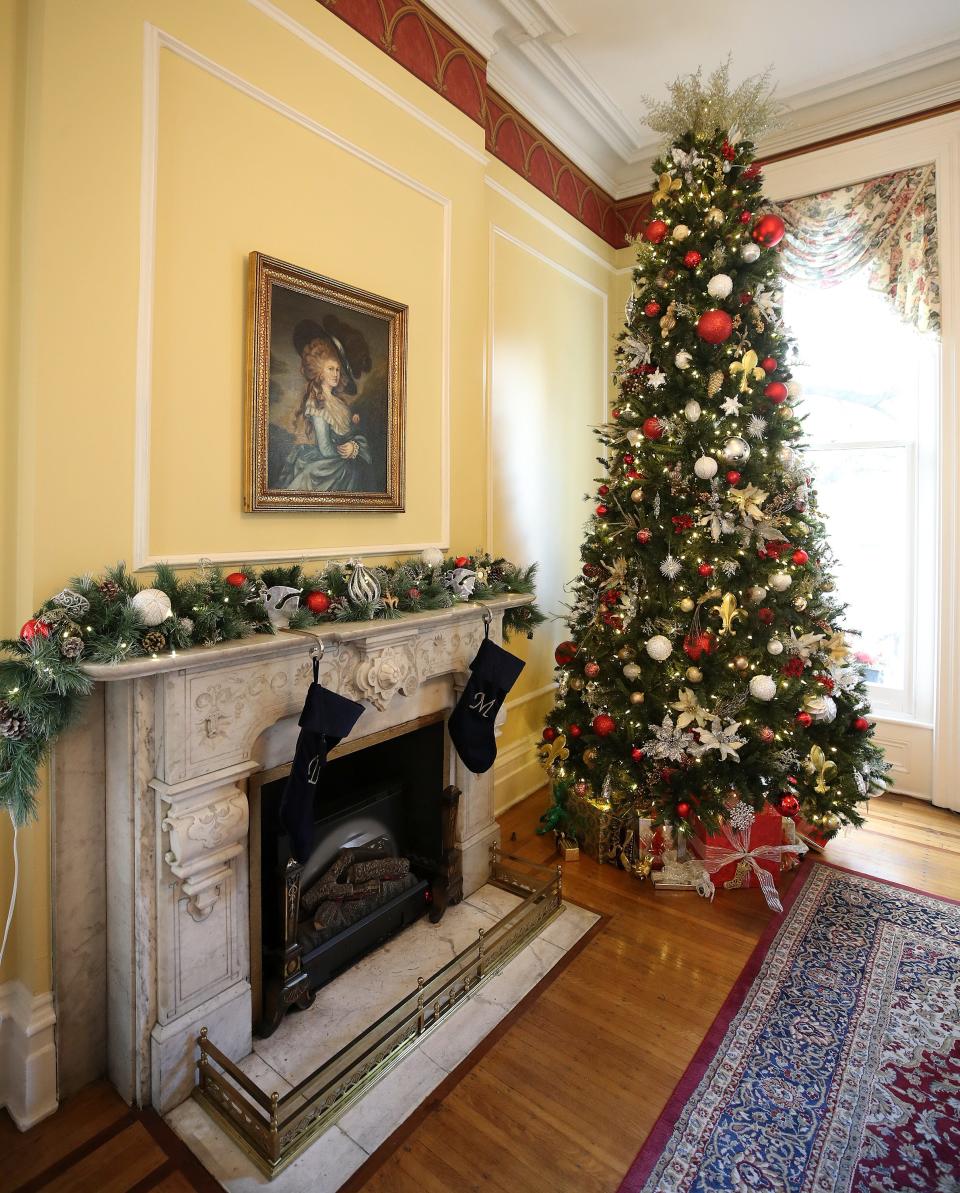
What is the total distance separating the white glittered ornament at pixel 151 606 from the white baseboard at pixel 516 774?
2243 millimetres

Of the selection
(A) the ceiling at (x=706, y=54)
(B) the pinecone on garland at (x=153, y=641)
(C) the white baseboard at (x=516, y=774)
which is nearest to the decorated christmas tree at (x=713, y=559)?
(A) the ceiling at (x=706, y=54)

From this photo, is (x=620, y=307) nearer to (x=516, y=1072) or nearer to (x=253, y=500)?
(x=253, y=500)

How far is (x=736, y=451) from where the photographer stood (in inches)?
107

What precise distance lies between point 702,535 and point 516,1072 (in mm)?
2022

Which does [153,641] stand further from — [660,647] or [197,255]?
[660,647]

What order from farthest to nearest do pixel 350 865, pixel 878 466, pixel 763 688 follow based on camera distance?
pixel 878 466, pixel 763 688, pixel 350 865

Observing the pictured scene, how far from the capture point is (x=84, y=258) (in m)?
1.65

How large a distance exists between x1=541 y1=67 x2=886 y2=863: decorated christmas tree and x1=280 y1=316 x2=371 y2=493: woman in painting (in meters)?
1.28

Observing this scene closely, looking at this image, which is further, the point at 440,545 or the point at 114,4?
the point at 440,545

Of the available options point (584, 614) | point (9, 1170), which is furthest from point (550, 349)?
point (9, 1170)

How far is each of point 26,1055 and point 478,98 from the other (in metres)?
3.79

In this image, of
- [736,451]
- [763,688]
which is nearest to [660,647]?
[763,688]

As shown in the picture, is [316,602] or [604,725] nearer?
[316,602]

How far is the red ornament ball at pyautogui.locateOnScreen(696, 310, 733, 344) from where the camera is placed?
9.07 ft
